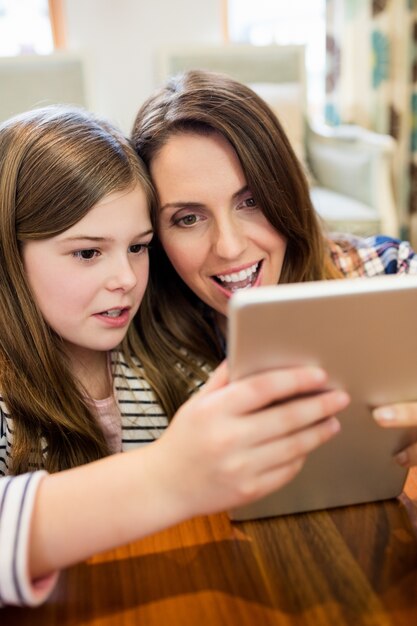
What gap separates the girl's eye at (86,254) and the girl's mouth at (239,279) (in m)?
0.27

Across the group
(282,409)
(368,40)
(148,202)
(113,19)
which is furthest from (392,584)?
(113,19)

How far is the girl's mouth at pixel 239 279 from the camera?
119cm

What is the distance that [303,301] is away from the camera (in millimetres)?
542

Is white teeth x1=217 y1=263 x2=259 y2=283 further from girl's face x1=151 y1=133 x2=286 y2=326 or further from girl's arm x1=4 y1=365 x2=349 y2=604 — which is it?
girl's arm x1=4 y1=365 x2=349 y2=604

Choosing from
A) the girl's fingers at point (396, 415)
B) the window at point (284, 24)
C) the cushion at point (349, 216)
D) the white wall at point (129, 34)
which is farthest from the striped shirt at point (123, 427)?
the window at point (284, 24)

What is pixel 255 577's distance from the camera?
0.65m

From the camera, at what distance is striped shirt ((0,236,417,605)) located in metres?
0.60

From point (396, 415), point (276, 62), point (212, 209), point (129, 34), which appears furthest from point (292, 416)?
point (129, 34)

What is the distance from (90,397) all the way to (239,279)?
0.34 m

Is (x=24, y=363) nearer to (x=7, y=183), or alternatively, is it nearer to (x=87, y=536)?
(x=7, y=183)

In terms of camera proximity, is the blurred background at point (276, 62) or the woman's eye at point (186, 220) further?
the blurred background at point (276, 62)

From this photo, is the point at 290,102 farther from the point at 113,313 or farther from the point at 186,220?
the point at 113,313

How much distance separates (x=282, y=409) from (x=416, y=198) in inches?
132

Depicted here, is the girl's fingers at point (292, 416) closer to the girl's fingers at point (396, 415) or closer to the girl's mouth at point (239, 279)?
the girl's fingers at point (396, 415)
